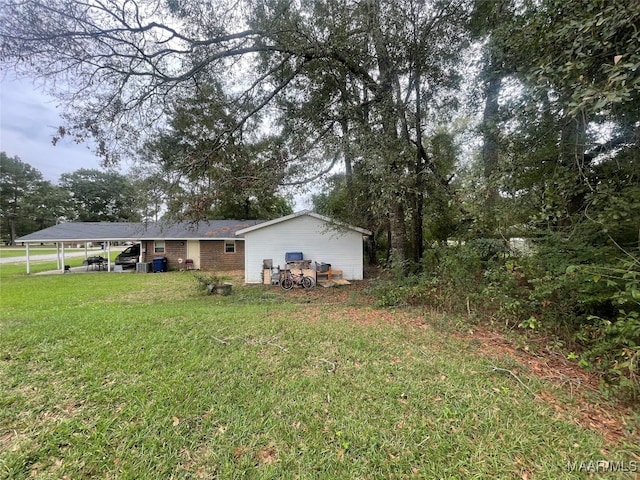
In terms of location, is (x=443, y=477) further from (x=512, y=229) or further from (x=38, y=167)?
(x=38, y=167)

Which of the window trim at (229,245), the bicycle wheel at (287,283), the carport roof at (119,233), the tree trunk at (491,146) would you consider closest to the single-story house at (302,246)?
the bicycle wheel at (287,283)

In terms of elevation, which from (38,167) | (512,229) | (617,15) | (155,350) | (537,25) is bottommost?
(155,350)

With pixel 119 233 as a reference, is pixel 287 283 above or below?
below

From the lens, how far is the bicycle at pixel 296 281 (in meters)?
10.2

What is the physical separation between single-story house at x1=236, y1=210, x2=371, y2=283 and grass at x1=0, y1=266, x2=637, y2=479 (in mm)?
7433

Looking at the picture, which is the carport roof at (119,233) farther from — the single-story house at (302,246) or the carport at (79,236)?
the single-story house at (302,246)

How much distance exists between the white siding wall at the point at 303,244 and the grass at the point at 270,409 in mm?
7467

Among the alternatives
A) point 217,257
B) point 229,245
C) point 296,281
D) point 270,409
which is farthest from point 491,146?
point 217,257

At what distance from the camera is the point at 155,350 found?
12.1 feet

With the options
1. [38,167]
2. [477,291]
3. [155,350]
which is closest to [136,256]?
[155,350]

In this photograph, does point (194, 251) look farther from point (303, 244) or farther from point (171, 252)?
point (303, 244)

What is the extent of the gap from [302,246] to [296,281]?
2.06m

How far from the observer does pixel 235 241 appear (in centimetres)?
1650

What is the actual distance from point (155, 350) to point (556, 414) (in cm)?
469
